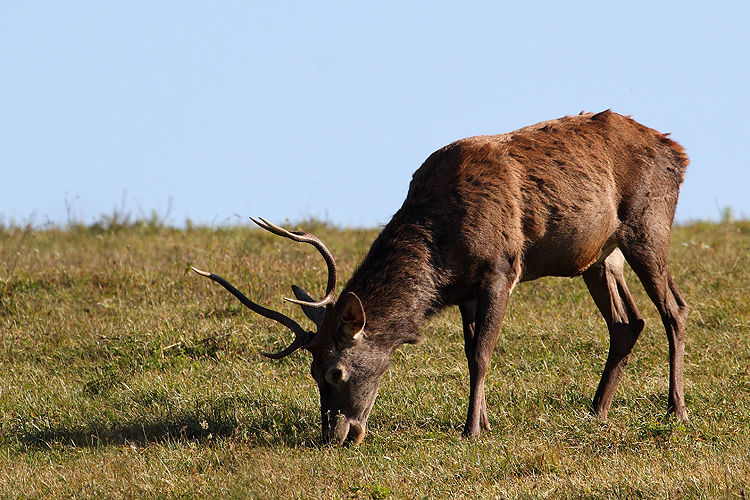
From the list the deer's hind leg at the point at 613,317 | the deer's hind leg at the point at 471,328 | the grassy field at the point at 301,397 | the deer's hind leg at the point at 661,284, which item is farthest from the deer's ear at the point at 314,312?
the deer's hind leg at the point at 661,284

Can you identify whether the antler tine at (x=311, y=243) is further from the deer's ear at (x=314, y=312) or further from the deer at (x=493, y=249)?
the deer's ear at (x=314, y=312)

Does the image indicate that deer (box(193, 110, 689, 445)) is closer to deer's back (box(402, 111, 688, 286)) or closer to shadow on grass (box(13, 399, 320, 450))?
deer's back (box(402, 111, 688, 286))

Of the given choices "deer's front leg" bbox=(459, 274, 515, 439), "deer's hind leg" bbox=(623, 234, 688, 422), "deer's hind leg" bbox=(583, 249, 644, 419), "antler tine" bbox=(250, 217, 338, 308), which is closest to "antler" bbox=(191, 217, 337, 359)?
"antler tine" bbox=(250, 217, 338, 308)

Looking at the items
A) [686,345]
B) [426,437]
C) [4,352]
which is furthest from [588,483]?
[4,352]

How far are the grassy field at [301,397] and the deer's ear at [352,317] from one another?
2.55 ft

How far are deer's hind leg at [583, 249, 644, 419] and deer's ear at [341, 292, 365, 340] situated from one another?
76.2 inches

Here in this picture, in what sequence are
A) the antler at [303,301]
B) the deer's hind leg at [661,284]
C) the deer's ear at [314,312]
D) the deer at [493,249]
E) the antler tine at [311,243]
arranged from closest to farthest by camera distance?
1. the antler tine at [311,243]
2. the antler at [303,301]
3. the deer at [493,249]
4. the deer's ear at [314,312]
5. the deer's hind leg at [661,284]

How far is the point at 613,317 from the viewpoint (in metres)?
6.70

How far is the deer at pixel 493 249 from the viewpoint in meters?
5.79

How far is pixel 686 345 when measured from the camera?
7.40 meters

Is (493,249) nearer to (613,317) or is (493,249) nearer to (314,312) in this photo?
(314,312)

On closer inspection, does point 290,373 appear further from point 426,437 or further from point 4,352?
point 4,352

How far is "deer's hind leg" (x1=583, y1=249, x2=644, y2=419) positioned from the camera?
6383 millimetres

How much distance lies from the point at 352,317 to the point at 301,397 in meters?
1.23
